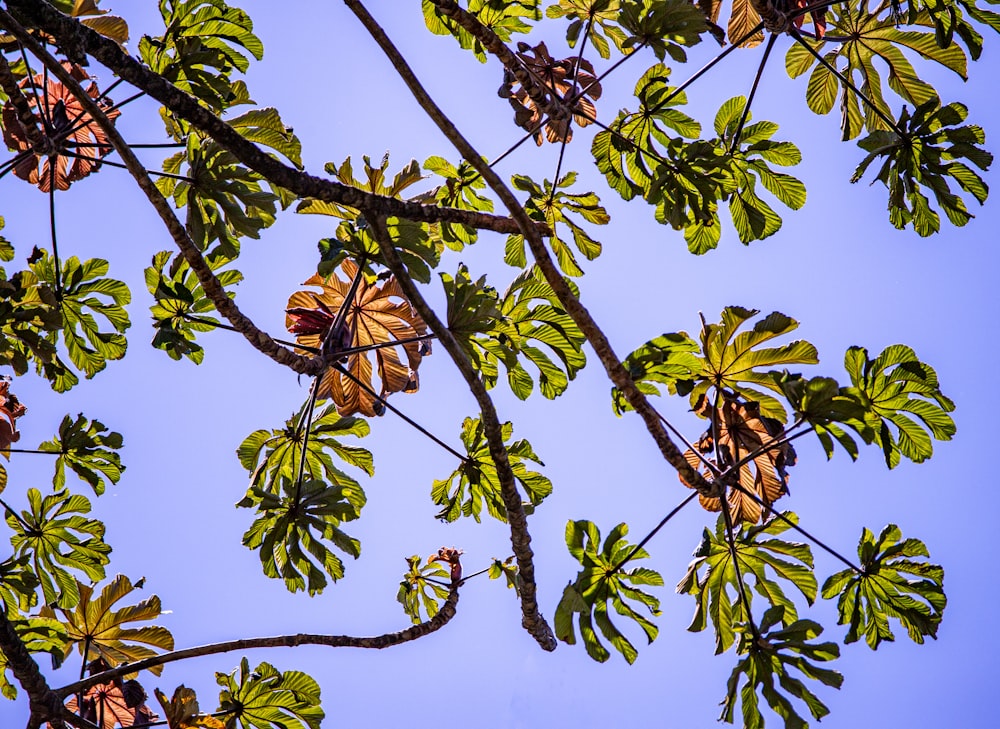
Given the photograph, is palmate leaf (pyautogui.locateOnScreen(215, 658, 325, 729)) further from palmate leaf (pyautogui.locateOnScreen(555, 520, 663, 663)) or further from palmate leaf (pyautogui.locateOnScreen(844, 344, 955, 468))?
palmate leaf (pyautogui.locateOnScreen(844, 344, 955, 468))

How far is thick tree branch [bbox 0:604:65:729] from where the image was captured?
2.25 metres

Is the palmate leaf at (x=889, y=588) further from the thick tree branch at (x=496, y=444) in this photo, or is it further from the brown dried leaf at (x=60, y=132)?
the brown dried leaf at (x=60, y=132)

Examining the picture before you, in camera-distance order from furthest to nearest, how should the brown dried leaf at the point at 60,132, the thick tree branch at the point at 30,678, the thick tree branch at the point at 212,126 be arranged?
the brown dried leaf at the point at 60,132 < the thick tree branch at the point at 30,678 < the thick tree branch at the point at 212,126

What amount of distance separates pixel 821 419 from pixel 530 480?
1118mm

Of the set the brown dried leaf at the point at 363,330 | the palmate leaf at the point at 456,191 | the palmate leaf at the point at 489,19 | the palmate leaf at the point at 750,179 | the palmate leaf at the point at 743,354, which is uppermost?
the palmate leaf at the point at 489,19

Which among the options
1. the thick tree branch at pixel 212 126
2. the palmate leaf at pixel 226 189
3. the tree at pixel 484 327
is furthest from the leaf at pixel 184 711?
the thick tree branch at pixel 212 126

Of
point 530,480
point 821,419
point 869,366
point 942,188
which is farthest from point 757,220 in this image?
point 530,480

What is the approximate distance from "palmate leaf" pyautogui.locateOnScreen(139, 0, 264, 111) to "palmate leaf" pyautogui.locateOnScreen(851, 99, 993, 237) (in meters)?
1.94

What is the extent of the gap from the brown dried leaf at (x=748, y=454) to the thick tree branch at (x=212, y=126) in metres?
0.86

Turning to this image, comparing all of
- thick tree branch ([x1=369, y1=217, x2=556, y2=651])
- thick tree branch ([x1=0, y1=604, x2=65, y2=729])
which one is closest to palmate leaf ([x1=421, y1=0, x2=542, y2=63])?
thick tree branch ([x1=369, y1=217, x2=556, y2=651])

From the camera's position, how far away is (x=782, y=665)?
221 cm

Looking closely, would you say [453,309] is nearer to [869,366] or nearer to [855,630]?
[869,366]

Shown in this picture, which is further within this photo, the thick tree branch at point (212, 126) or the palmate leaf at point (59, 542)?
the palmate leaf at point (59, 542)

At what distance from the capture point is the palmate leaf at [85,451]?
302 cm
